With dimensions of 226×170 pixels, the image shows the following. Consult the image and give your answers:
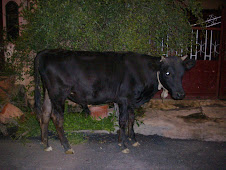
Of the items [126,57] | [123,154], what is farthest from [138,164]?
[126,57]

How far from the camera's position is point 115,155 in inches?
164

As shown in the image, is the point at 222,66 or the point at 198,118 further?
the point at 222,66

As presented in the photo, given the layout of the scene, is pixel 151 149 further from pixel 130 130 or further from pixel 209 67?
pixel 209 67

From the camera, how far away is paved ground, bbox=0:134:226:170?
12.2ft

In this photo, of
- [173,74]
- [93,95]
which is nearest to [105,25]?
[93,95]

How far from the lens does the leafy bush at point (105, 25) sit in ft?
15.5

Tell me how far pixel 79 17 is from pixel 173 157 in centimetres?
339

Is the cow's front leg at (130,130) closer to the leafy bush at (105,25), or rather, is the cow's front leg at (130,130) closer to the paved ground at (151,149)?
the paved ground at (151,149)

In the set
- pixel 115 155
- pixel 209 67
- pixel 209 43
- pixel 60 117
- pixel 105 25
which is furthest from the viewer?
pixel 209 43

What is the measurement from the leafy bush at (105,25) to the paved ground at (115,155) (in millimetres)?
2218

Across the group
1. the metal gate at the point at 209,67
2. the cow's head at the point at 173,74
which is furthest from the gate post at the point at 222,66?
the cow's head at the point at 173,74

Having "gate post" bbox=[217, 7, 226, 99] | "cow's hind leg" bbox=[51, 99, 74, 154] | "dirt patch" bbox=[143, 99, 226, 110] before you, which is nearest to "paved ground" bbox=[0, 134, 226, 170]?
"cow's hind leg" bbox=[51, 99, 74, 154]

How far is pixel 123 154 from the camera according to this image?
4.20m

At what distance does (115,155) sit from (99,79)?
1.52 meters
